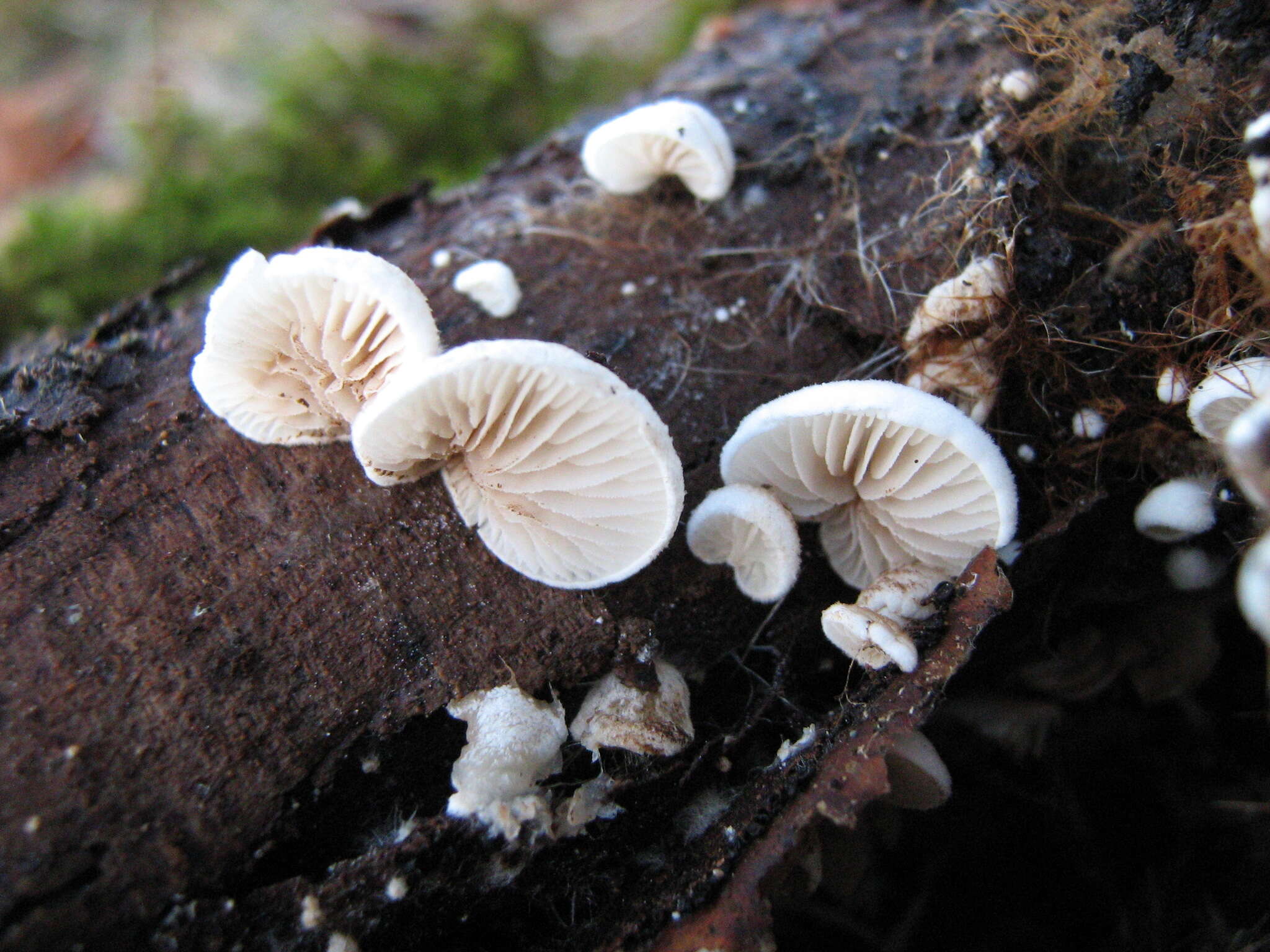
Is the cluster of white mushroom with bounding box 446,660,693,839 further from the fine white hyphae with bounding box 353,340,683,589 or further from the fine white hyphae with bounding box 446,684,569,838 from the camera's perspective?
the fine white hyphae with bounding box 353,340,683,589

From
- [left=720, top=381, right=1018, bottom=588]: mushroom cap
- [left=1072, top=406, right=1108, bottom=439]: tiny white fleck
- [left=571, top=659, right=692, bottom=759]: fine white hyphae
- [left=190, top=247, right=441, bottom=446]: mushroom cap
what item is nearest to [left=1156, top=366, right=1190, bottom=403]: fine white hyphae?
[left=1072, top=406, right=1108, bottom=439]: tiny white fleck

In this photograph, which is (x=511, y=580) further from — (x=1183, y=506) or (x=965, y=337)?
(x=1183, y=506)

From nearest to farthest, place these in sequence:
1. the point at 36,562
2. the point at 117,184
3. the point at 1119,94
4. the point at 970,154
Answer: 1. the point at 36,562
2. the point at 1119,94
3. the point at 970,154
4. the point at 117,184

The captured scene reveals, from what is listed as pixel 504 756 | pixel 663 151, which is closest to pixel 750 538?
pixel 504 756

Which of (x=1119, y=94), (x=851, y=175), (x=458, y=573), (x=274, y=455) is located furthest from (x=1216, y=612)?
(x=274, y=455)

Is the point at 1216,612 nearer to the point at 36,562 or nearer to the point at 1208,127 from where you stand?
the point at 1208,127

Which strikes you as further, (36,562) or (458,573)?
(458,573)
